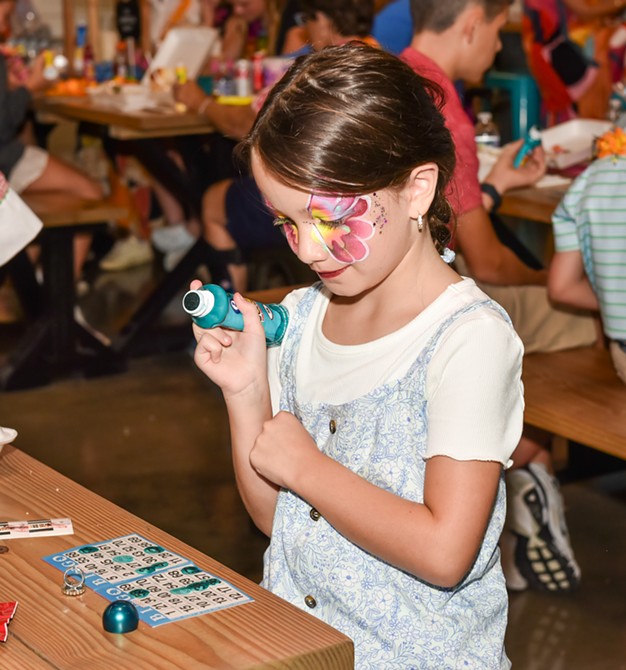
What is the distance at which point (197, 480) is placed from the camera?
3.36 m

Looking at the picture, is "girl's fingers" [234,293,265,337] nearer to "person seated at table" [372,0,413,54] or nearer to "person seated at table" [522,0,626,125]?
"person seated at table" [372,0,413,54]

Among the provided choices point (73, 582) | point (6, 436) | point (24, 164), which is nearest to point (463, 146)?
point (6, 436)

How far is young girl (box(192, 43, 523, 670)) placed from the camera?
1.29m

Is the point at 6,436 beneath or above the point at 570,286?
above

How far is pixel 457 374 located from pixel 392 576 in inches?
9.8

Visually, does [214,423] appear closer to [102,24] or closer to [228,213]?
[228,213]

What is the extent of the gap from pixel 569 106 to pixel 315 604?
3.95m

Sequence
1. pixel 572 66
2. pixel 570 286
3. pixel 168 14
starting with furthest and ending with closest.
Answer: pixel 168 14 < pixel 572 66 < pixel 570 286

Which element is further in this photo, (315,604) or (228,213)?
(228,213)

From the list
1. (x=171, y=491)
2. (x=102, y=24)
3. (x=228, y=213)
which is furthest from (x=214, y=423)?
(x=102, y=24)

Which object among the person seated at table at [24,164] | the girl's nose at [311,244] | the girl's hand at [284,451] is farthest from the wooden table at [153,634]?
the person seated at table at [24,164]

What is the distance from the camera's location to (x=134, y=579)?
123 cm

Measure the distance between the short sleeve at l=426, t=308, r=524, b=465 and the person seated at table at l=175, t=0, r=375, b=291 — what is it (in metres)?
2.86

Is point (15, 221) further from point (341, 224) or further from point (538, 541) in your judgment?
point (538, 541)
